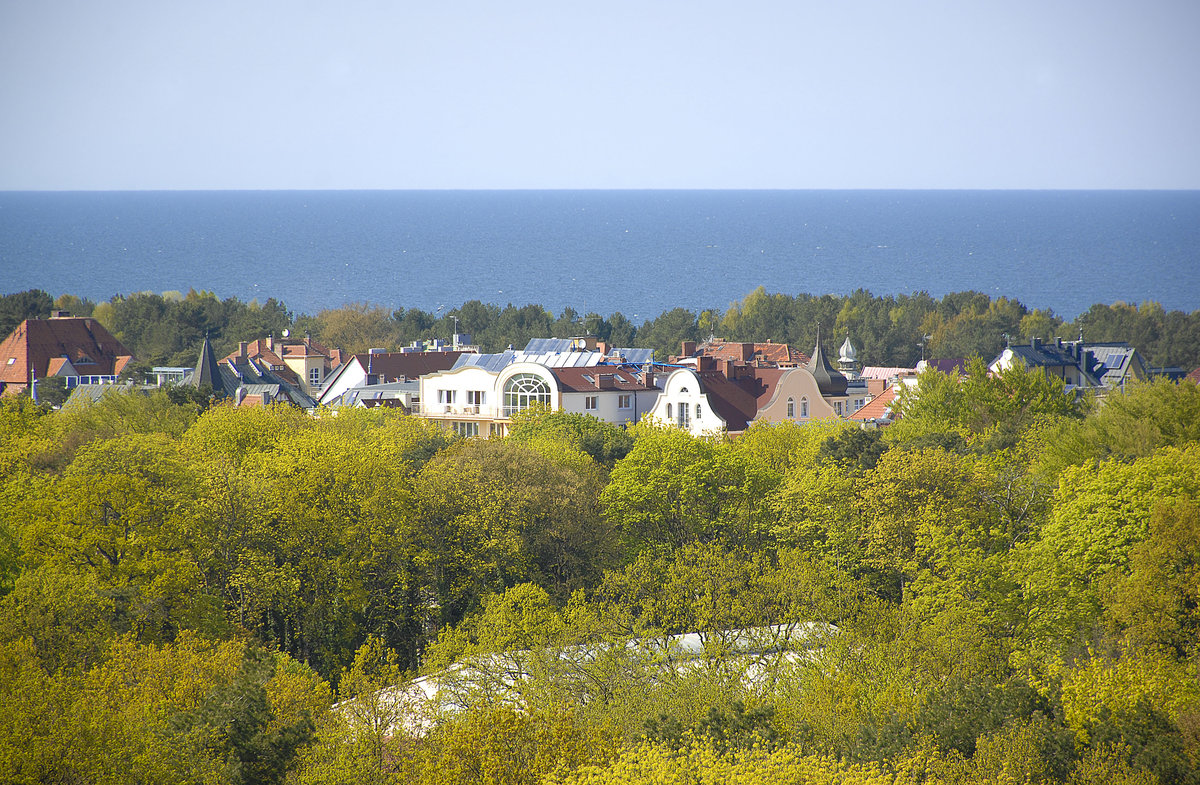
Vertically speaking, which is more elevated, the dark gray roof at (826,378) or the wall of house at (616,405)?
the dark gray roof at (826,378)

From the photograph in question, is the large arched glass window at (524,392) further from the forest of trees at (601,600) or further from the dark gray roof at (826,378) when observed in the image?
the dark gray roof at (826,378)

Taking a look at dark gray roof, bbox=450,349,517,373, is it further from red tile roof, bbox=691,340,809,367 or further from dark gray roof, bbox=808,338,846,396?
dark gray roof, bbox=808,338,846,396

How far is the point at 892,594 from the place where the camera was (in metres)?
46.4

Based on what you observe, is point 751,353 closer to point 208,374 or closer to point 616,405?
point 616,405

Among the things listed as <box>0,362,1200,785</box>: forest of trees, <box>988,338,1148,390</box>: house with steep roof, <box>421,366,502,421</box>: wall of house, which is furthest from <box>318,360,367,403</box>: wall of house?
<box>988,338,1148,390</box>: house with steep roof

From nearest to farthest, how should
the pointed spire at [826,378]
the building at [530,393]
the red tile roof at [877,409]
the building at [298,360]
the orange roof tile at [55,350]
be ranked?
the building at [530,393], the red tile roof at [877,409], the pointed spire at [826,378], the orange roof tile at [55,350], the building at [298,360]

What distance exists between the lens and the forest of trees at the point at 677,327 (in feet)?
432

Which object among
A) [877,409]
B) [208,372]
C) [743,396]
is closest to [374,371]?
[208,372]

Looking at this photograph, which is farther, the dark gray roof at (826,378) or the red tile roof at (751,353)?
the red tile roof at (751,353)

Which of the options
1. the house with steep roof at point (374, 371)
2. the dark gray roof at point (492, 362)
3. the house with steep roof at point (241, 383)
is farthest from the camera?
the house with steep roof at point (374, 371)

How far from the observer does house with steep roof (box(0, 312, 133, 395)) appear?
95750 mm

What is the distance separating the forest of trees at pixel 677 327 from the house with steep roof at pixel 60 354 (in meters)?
18.3

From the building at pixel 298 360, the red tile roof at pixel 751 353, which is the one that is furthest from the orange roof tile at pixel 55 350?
the red tile roof at pixel 751 353

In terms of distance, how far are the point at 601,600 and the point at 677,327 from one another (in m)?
99.2
